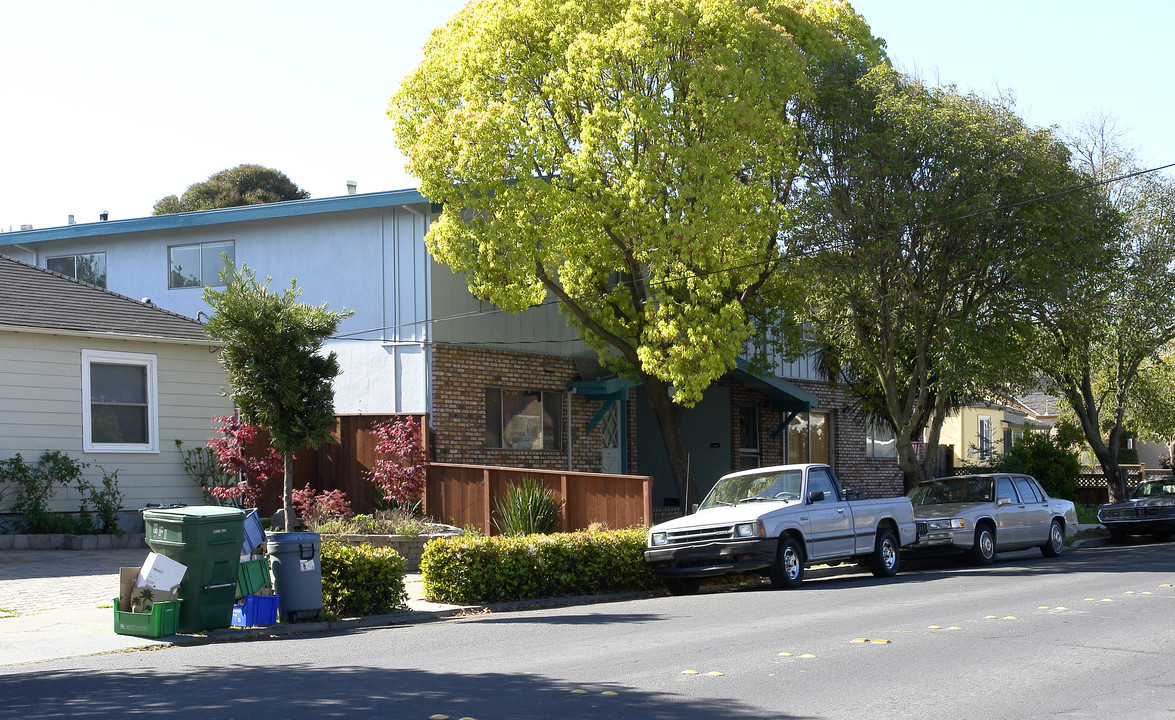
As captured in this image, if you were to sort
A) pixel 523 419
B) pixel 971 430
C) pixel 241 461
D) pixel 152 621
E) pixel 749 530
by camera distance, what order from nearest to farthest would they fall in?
pixel 152 621 → pixel 749 530 → pixel 241 461 → pixel 523 419 → pixel 971 430

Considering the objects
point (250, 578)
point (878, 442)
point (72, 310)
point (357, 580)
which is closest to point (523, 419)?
point (72, 310)

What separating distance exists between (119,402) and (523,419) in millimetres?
7345

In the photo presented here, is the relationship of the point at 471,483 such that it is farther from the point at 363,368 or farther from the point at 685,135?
the point at 685,135

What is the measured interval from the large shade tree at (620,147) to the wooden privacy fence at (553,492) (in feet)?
6.12

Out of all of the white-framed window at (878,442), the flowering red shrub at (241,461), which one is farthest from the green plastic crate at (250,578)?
the white-framed window at (878,442)

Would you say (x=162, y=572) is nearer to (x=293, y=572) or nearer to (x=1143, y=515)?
(x=293, y=572)

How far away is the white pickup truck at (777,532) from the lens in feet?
47.9

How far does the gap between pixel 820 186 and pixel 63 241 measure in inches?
630

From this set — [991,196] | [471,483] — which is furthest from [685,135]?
[471,483]

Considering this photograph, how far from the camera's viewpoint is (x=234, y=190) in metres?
→ 49.6

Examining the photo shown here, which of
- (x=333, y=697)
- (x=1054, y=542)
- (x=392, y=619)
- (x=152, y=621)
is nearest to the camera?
(x=333, y=697)

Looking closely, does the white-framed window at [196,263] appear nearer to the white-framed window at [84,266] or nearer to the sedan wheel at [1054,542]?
the white-framed window at [84,266]

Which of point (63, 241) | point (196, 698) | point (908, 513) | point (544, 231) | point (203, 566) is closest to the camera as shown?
point (196, 698)

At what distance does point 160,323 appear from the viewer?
20.2 metres
